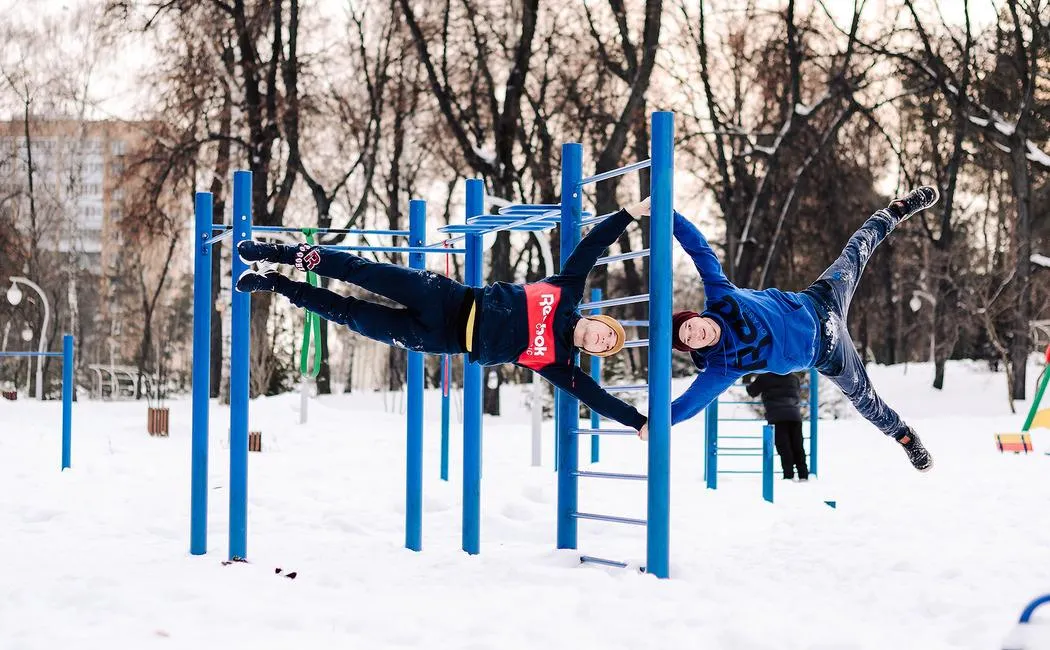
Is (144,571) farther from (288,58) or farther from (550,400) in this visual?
(288,58)

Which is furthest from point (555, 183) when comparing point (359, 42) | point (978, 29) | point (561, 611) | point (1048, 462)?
point (561, 611)

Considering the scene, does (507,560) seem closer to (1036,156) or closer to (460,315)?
(460,315)

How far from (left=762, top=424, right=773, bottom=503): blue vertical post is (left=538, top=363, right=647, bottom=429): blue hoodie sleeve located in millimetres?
2935

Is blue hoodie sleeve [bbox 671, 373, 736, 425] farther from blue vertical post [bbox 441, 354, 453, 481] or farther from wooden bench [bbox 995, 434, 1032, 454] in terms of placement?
wooden bench [bbox 995, 434, 1032, 454]

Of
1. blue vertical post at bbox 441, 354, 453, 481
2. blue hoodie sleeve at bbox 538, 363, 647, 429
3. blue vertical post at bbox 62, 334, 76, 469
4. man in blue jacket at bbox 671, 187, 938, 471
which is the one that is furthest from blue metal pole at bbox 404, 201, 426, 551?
blue vertical post at bbox 62, 334, 76, 469

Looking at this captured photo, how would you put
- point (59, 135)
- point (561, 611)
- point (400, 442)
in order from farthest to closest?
point (59, 135) < point (400, 442) < point (561, 611)

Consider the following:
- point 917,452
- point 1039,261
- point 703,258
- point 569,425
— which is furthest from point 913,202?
point 1039,261

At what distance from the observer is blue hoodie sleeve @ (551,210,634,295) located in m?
4.70

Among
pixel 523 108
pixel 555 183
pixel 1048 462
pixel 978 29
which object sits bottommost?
pixel 1048 462

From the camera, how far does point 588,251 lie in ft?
15.6

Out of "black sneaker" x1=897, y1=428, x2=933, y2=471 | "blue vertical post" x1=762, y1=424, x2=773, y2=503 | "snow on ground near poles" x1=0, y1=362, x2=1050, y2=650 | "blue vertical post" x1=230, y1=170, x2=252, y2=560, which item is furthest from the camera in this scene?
"blue vertical post" x1=762, y1=424, x2=773, y2=503

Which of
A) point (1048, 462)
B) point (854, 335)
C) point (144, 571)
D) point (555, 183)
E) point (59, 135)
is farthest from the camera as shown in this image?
point (854, 335)

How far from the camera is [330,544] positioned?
221 inches

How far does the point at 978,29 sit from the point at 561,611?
61.6 feet
